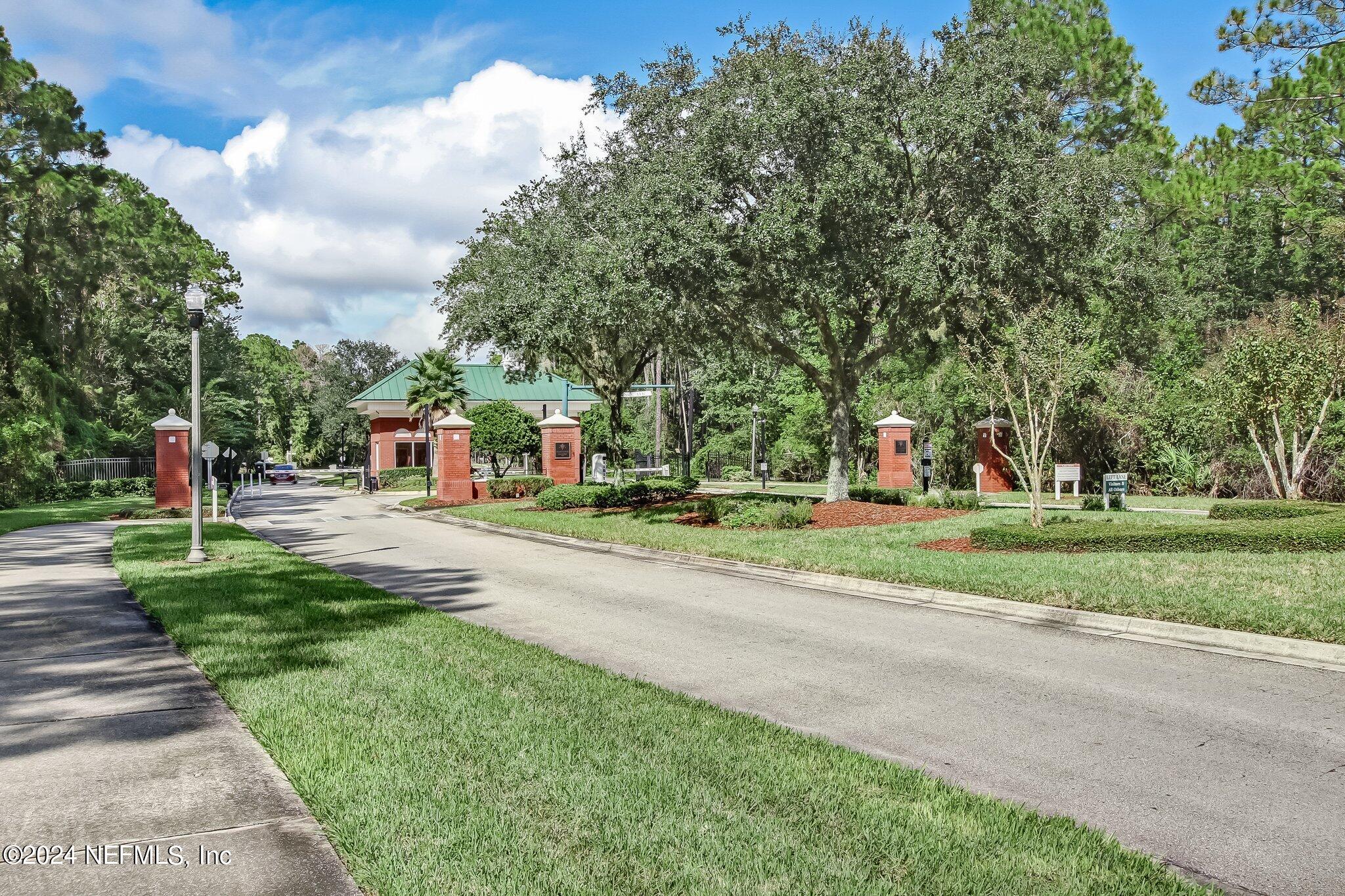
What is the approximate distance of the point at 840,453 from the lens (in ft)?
69.7

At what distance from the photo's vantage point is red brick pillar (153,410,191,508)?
30.4 m

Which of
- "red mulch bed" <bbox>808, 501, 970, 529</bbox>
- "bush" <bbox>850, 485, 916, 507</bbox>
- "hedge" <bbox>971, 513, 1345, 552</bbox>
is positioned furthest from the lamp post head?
"bush" <bbox>850, 485, 916, 507</bbox>

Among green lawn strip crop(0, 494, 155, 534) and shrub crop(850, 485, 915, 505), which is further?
green lawn strip crop(0, 494, 155, 534)

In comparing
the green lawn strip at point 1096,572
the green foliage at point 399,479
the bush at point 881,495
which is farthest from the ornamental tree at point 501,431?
the green lawn strip at point 1096,572

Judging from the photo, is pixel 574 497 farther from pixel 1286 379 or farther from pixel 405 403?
pixel 405 403

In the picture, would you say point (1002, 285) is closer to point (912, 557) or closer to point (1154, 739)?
point (912, 557)

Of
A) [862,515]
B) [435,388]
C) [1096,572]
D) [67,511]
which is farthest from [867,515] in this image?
[435,388]

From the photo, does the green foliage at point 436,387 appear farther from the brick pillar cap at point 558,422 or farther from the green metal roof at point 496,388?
the brick pillar cap at point 558,422

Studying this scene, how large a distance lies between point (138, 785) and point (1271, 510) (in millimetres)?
16069

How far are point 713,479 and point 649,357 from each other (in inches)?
853

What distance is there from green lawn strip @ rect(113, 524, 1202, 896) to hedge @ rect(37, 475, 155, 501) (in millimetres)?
37094

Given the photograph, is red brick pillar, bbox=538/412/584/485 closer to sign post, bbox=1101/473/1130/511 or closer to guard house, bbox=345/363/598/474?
sign post, bbox=1101/473/1130/511

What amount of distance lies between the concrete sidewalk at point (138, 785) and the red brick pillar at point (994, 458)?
25.4 metres

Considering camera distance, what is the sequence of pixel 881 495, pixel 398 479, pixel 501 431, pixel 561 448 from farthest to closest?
pixel 398 479, pixel 501 431, pixel 561 448, pixel 881 495
